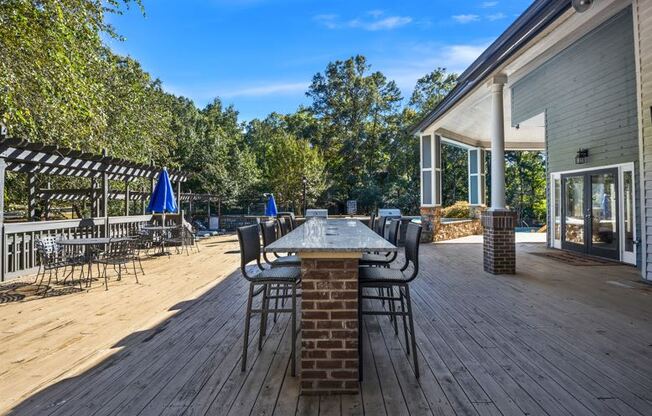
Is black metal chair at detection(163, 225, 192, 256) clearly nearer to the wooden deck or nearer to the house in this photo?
the wooden deck

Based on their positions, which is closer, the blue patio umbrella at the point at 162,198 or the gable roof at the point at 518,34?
the gable roof at the point at 518,34

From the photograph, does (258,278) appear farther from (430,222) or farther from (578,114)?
(430,222)

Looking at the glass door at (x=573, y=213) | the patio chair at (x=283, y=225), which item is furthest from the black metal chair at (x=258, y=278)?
the glass door at (x=573, y=213)

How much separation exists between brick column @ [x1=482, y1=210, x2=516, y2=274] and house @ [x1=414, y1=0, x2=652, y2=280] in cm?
2

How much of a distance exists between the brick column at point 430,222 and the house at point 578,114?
2557mm

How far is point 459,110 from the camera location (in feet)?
28.2

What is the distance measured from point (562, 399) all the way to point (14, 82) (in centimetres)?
662

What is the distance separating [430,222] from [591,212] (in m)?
4.25

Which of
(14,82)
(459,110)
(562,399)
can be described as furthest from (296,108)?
(562,399)

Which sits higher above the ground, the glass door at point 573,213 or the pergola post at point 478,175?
the pergola post at point 478,175

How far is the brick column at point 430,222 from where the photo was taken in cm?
1080

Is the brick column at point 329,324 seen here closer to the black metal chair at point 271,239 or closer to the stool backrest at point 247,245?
the stool backrest at point 247,245

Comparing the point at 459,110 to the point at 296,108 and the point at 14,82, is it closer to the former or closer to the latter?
the point at 14,82

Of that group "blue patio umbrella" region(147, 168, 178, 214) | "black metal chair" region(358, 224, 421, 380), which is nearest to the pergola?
"blue patio umbrella" region(147, 168, 178, 214)
